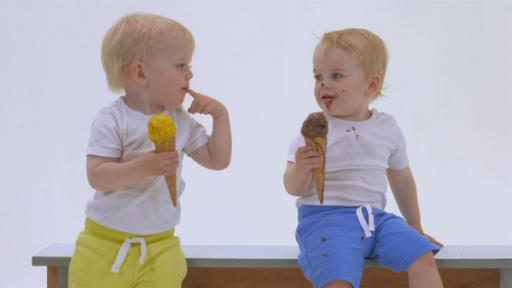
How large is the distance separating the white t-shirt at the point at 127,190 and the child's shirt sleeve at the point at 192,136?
12 centimetres

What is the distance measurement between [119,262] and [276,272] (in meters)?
0.44

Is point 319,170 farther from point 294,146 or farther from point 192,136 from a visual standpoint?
point 192,136

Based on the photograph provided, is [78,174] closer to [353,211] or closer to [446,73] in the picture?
[353,211]

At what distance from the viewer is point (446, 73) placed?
109 inches

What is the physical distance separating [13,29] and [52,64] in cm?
20

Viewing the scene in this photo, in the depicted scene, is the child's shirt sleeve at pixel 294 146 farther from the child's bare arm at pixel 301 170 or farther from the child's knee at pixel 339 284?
the child's knee at pixel 339 284

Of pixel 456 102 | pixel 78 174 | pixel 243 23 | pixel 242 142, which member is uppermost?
pixel 243 23

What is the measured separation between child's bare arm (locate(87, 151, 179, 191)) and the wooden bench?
286mm

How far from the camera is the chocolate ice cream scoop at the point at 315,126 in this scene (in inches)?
67.5

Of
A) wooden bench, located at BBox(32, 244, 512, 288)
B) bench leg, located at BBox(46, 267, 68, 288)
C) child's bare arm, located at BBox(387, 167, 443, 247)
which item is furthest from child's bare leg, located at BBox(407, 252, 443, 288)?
bench leg, located at BBox(46, 267, 68, 288)

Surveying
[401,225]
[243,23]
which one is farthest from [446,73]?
[401,225]

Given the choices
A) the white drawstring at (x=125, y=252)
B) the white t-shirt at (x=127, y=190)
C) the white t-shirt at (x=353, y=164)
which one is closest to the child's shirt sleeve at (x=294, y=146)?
the white t-shirt at (x=353, y=164)

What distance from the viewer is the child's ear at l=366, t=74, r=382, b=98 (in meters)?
1.94

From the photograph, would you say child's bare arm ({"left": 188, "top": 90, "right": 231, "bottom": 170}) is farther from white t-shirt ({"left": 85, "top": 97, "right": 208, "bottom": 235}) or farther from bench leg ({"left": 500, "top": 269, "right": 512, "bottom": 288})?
bench leg ({"left": 500, "top": 269, "right": 512, "bottom": 288})
